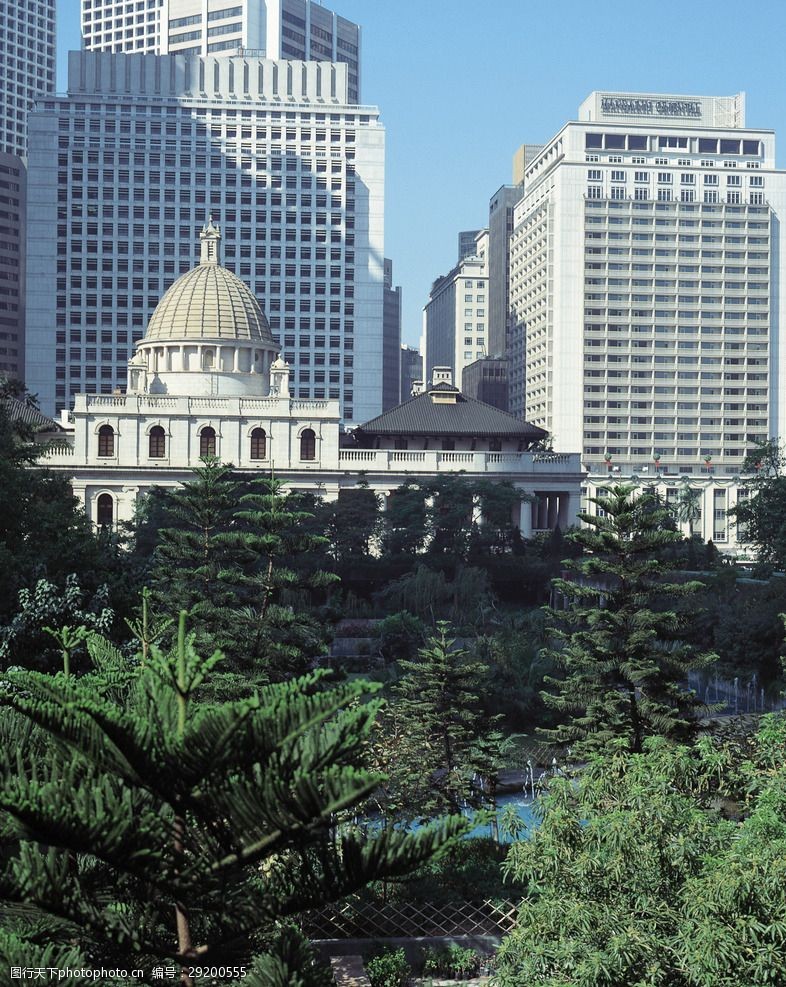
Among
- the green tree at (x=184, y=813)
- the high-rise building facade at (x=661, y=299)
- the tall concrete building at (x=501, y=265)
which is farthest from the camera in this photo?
the tall concrete building at (x=501, y=265)

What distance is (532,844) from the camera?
17.2 metres

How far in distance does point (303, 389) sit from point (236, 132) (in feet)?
108

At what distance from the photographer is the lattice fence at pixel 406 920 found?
74.9 feet

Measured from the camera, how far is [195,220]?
148500 millimetres

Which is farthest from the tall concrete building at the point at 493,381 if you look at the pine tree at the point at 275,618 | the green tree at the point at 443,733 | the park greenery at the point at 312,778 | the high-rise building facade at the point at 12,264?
the green tree at the point at 443,733

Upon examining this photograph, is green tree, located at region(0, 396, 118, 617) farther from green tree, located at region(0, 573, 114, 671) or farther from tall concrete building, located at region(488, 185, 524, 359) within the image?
tall concrete building, located at region(488, 185, 524, 359)

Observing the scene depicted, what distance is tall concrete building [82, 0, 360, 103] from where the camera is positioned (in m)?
174

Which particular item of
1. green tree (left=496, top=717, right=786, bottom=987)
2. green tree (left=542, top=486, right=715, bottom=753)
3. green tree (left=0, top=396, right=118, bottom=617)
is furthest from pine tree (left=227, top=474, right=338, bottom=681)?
green tree (left=496, top=717, right=786, bottom=987)

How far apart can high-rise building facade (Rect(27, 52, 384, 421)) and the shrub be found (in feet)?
417

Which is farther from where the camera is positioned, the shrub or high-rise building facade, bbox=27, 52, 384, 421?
high-rise building facade, bbox=27, 52, 384, 421

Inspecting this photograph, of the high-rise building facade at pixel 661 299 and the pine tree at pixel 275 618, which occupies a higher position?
the high-rise building facade at pixel 661 299

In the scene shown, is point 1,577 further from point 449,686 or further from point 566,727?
point 566,727

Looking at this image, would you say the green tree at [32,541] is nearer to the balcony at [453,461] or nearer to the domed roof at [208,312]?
the balcony at [453,461]

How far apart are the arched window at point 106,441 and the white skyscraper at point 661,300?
70260mm
